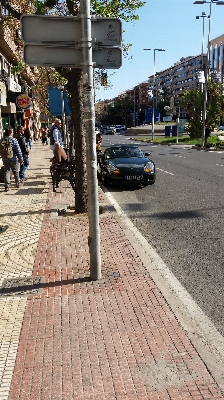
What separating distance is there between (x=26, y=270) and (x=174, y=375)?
2.94 m

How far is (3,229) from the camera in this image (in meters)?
7.64

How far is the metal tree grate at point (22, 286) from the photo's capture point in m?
4.91

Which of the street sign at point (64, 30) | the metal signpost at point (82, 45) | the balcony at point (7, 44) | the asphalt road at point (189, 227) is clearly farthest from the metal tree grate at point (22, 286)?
the balcony at point (7, 44)

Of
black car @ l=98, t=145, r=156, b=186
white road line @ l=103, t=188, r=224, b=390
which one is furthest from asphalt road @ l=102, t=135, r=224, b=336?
black car @ l=98, t=145, r=156, b=186

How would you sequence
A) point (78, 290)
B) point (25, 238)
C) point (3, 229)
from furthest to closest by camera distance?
point (3, 229), point (25, 238), point (78, 290)

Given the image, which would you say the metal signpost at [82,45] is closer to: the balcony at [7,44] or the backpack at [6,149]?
the backpack at [6,149]

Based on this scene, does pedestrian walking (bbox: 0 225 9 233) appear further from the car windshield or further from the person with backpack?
the car windshield

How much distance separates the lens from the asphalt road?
5.10m

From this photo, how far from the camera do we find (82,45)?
4711 millimetres

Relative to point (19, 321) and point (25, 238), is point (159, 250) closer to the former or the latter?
A: point (25, 238)

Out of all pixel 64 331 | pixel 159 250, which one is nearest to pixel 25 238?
pixel 159 250

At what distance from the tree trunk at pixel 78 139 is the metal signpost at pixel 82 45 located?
368 centimetres

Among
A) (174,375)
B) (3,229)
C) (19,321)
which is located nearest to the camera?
(174,375)

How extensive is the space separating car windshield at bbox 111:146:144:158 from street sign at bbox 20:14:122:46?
30.2ft
